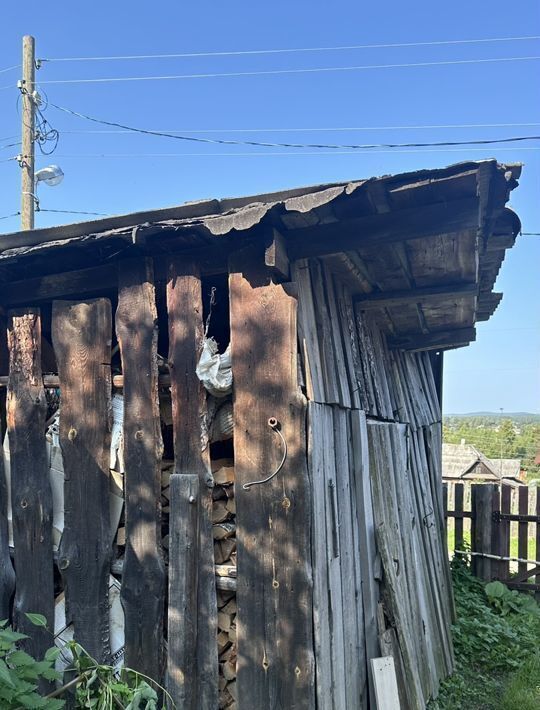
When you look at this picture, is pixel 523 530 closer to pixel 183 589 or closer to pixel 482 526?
pixel 482 526

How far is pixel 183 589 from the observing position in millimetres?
3172

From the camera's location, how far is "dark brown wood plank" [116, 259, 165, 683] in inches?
128

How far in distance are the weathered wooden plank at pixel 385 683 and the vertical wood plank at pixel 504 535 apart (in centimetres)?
→ 577

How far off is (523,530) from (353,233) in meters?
7.45

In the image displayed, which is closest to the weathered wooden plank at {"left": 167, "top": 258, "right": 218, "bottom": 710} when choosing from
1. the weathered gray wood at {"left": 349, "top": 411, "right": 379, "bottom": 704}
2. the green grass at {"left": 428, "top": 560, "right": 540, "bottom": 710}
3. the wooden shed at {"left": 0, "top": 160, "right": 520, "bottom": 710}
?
the wooden shed at {"left": 0, "top": 160, "right": 520, "bottom": 710}

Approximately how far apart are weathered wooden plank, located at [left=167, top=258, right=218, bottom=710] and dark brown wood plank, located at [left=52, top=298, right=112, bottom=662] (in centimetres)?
51

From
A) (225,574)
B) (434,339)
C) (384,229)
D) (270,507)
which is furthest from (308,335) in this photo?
(434,339)

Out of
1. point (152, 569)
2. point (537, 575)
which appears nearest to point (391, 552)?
point (152, 569)

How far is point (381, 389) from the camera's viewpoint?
5.19m

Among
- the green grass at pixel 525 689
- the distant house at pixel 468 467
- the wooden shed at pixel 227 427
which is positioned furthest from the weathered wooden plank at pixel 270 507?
the distant house at pixel 468 467

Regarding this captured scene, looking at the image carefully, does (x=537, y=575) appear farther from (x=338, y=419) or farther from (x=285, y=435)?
(x=285, y=435)

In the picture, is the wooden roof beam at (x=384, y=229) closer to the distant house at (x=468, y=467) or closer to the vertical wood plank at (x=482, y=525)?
the vertical wood plank at (x=482, y=525)

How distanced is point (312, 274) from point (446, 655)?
14.0 feet

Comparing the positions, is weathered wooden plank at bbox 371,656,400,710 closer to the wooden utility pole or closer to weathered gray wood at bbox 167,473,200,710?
weathered gray wood at bbox 167,473,200,710
